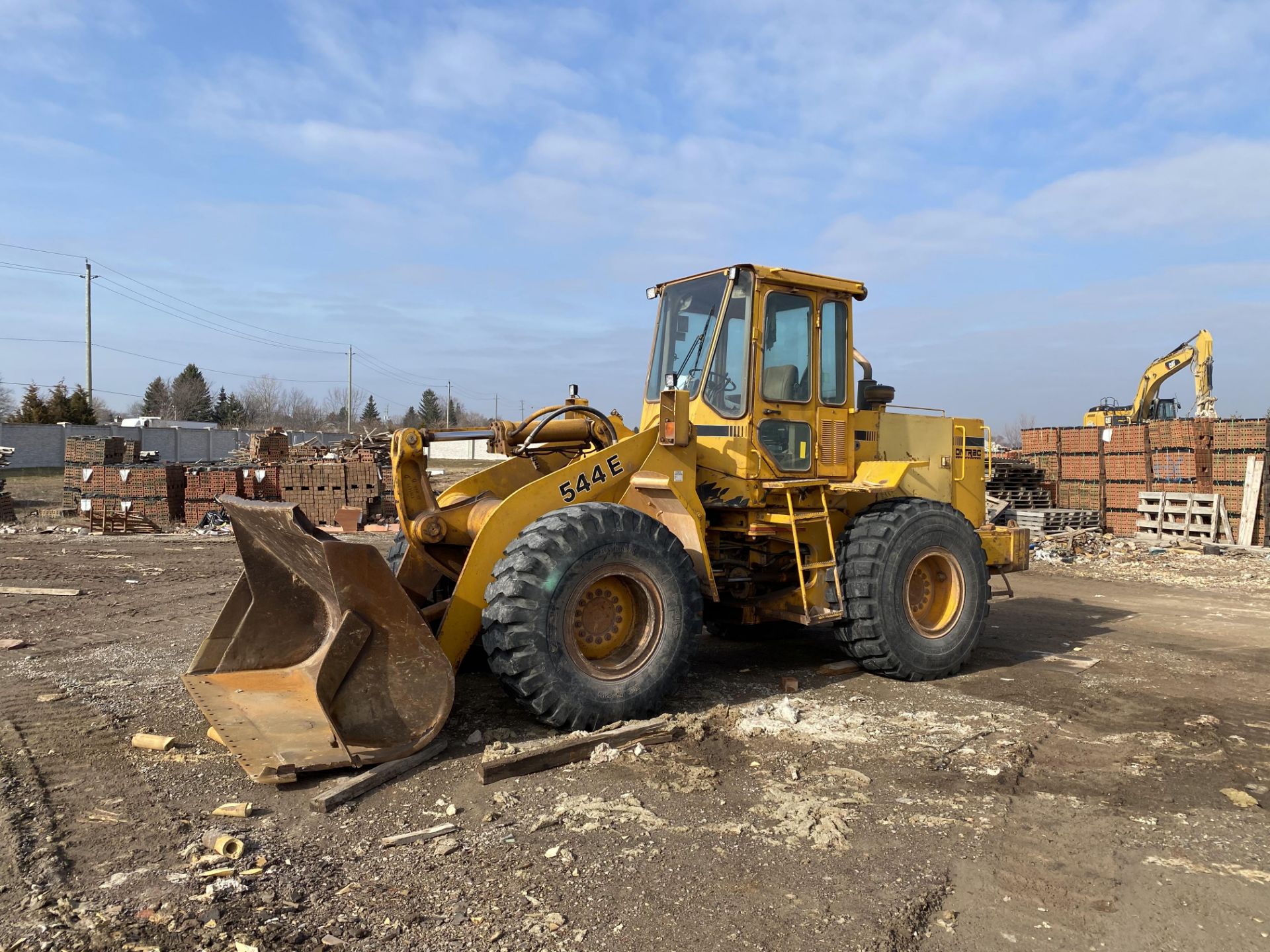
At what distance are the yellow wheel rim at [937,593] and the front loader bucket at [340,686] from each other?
4.01 m

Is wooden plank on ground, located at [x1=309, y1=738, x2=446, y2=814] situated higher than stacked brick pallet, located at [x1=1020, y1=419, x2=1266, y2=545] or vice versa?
stacked brick pallet, located at [x1=1020, y1=419, x2=1266, y2=545]

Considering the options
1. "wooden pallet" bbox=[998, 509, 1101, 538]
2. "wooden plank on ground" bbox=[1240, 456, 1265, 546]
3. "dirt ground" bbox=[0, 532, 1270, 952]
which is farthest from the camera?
"wooden pallet" bbox=[998, 509, 1101, 538]

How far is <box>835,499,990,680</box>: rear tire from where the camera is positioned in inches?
253

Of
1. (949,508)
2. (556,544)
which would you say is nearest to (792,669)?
(949,508)

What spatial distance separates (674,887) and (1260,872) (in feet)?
7.93

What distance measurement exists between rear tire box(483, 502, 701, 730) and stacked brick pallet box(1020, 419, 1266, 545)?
14464mm

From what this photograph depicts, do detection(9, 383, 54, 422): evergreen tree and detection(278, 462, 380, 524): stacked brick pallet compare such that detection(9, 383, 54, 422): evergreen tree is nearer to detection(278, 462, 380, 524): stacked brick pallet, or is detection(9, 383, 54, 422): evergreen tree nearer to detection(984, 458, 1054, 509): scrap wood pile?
detection(278, 462, 380, 524): stacked brick pallet

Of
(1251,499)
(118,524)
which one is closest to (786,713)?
(1251,499)

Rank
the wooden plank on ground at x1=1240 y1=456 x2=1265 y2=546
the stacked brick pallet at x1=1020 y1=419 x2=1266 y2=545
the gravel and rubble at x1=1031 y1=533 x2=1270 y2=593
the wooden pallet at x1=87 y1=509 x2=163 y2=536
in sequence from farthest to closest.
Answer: the wooden pallet at x1=87 y1=509 x2=163 y2=536 < the stacked brick pallet at x1=1020 y1=419 x2=1266 y2=545 < the wooden plank on ground at x1=1240 y1=456 x2=1265 y2=546 < the gravel and rubble at x1=1031 y1=533 x2=1270 y2=593

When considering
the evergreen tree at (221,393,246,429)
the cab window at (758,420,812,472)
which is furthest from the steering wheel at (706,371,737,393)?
the evergreen tree at (221,393,246,429)

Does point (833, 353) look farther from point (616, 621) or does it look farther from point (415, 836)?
point (415, 836)

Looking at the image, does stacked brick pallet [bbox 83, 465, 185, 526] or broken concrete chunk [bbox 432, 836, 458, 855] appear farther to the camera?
stacked brick pallet [bbox 83, 465, 185, 526]

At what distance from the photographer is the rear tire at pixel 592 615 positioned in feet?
15.7

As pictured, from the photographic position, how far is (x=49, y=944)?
290 cm
